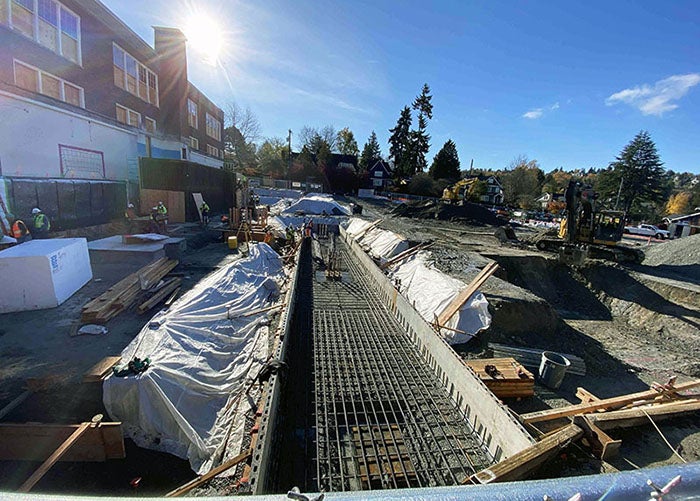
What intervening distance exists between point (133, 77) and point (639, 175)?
59.5 m

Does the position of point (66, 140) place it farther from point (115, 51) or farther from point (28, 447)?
point (28, 447)

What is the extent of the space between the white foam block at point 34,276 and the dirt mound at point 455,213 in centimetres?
2656

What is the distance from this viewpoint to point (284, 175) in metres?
52.3

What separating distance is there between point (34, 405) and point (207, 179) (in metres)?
17.6

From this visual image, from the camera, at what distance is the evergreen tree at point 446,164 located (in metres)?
53.3

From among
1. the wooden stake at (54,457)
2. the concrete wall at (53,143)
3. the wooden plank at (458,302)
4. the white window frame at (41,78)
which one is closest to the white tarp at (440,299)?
A: the wooden plank at (458,302)

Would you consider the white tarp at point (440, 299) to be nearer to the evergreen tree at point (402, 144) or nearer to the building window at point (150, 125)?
the building window at point (150, 125)

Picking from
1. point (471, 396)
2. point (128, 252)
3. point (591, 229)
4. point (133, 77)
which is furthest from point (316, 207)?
point (471, 396)

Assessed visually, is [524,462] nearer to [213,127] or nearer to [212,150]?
[212,150]

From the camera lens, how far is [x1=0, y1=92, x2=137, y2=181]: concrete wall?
9.16 metres

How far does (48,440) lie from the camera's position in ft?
11.9

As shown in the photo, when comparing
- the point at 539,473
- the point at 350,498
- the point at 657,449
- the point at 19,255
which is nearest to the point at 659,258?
the point at 657,449

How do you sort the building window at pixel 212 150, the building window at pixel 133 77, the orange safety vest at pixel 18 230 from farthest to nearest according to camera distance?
1. the building window at pixel 212 150
2. the building window at pixel 133 77
3. the orange safety vest at pixel 18 230

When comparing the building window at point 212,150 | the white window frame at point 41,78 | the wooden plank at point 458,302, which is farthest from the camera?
the building window at point 212,150
